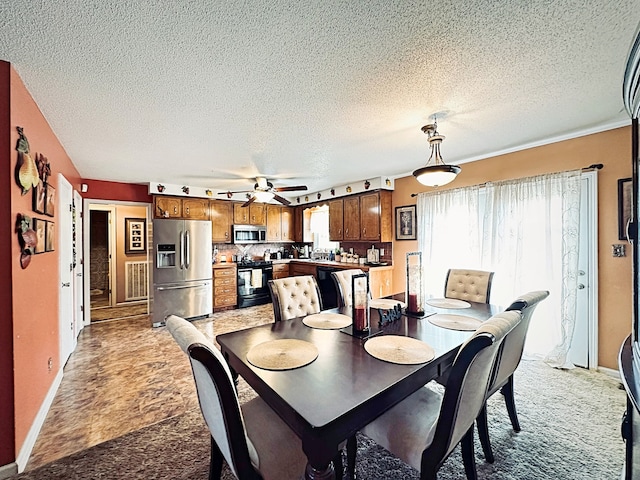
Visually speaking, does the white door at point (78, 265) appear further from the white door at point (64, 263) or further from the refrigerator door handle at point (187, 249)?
the refrigerator door handle at point (187, 249)

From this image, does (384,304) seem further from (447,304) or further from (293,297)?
(293,297)

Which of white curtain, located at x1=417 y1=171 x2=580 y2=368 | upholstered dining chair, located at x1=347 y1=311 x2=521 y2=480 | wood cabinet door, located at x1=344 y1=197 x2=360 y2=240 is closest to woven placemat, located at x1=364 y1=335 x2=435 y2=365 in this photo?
upholstered dining chair, located at x1=347 y1=311 x2=521 y2=480

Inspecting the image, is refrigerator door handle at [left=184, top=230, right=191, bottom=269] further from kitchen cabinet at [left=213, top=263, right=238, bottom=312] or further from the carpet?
the carpet

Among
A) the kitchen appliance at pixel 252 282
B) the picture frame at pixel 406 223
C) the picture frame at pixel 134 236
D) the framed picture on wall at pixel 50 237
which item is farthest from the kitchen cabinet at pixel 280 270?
the framed picture on wall at pixel 50 237

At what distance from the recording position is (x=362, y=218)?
4902 millimetres

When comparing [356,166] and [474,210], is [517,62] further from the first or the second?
[356,166]

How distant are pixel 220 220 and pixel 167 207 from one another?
3.22 ft

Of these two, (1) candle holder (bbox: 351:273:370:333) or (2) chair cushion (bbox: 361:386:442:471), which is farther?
(1) candle holder (bbox: 351:273:370:333)

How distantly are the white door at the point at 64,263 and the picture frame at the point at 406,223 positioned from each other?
14.1ft

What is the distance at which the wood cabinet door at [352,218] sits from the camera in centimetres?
500

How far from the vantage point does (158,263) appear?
14.7ft

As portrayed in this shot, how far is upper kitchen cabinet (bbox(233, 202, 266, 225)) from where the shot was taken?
18.7ft

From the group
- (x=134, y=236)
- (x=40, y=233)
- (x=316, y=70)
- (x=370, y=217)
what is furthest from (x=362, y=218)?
(x=134, y=236)

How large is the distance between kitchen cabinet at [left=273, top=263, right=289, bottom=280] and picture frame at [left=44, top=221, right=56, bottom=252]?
375 cm
